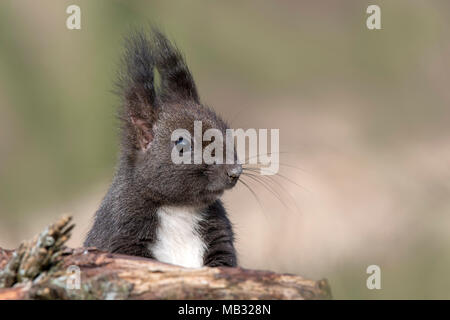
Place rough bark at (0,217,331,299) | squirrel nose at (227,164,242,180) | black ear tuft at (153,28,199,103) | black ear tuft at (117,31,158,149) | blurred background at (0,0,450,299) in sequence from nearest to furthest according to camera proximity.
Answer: rough bark at (0,217,331,299) → squirrel nose at (227,164,242,180) → black ear tuft at (117,31,158,149) → black ear tuft at (153,28,199,103) → blurred background at (0,0,450,299)

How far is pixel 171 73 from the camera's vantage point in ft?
17.0

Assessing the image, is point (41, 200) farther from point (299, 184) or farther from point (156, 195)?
point (156, 195)

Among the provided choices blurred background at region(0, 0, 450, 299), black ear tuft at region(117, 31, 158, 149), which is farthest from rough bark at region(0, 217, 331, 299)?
blurred background at region(0, 0, 450, 299)

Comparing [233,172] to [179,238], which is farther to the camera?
[179,238]

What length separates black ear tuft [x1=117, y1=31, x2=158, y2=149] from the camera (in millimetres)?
4941

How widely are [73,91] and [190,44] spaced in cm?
157

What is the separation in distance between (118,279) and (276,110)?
20.2ft

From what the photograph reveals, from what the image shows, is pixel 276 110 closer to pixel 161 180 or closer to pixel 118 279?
pixel 161 180

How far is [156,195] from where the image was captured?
4.72 meters

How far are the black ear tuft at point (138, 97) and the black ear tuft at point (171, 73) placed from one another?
0.18m

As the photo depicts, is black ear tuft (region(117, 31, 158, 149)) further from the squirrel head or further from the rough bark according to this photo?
the rough bark

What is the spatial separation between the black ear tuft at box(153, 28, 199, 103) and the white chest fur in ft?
2.81

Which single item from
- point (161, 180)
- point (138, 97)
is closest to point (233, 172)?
point (161, 180)

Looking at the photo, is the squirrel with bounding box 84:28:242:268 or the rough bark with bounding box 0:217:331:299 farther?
the squirrel with bounding box 84:28:242:268
